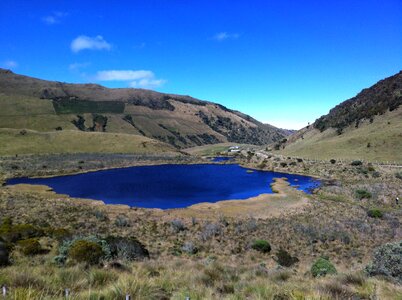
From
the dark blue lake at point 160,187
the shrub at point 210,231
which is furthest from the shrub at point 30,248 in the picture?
the dark blue lake at point 160,187

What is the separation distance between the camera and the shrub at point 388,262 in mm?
11762

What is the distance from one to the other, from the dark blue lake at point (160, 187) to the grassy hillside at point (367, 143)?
25.7 m

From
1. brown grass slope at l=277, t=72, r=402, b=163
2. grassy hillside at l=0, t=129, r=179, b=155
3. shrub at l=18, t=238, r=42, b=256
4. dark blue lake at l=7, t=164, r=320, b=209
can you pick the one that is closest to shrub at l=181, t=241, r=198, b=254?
shrub at l=18, t=238, r=42, b=256

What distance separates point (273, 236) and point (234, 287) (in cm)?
2134

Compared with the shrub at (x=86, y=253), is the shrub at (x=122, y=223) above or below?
below

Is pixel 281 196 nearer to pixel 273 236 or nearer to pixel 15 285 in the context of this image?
pixel 273 236

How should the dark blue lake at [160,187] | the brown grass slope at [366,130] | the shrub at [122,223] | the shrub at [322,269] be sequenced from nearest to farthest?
1. the shrub at [322,269]
2. the shrub at [122,223]
3. the dark blue lake at [160,187]
4. the brown grass slope at [366,130]

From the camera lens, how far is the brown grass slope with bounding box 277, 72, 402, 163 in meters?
87.3

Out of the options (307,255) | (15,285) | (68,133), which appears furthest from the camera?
(68,133)

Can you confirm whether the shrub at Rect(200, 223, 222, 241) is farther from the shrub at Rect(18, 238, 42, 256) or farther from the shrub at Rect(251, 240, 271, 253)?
the shrub at Rect(18, 238, 42, 256)

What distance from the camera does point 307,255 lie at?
78.9 ft

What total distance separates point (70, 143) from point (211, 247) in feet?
381

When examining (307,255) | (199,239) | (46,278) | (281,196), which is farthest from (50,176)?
(46,278)

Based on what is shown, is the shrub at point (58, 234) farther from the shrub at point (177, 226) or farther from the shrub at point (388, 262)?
the shrub at point (388, 262)
